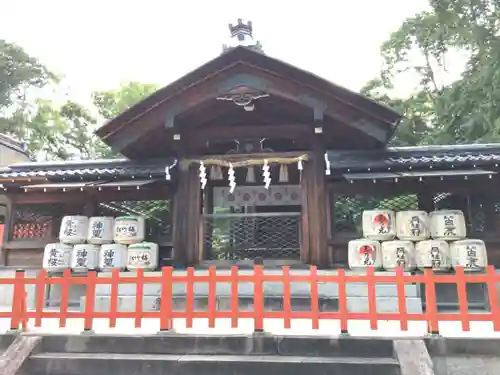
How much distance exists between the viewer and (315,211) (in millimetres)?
9305

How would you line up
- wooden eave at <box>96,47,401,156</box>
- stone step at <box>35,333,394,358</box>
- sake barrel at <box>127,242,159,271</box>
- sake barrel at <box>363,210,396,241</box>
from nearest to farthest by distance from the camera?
stone step at <box>35,333,394,358</box> < sake barrel at <box>363,210,396,241</box> < wooden eave at <box>96,47,401,156</box> < sake barrel at <box>127,242,159,271</box>

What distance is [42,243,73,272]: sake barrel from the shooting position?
9.64 m

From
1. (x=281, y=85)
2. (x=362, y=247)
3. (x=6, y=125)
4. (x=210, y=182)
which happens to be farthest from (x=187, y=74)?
(x=6, y=125)

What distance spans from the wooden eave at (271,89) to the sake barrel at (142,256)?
2774 mm

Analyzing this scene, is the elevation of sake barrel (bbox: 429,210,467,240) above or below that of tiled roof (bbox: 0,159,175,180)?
below

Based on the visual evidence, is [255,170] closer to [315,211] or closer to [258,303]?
[315,211]

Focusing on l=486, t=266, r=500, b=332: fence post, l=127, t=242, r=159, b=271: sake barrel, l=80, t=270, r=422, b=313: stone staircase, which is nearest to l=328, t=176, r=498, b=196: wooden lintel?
l=80, t=270, r=422, b=313: stone staircase

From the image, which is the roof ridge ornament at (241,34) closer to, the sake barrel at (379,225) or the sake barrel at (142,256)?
the sake barrel at (379,225)


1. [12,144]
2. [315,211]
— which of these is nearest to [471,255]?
[315,211]

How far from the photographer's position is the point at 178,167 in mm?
10055

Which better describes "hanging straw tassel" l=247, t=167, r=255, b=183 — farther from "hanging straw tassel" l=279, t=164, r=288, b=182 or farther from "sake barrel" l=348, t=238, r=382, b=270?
"sake barrel" l=348, t=238, r=382, b=270

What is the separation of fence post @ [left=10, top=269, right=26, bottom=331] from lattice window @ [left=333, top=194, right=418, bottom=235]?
20.3 ft

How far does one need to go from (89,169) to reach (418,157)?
775 centimetres

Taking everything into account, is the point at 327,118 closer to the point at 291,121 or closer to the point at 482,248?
the point at 291,121
